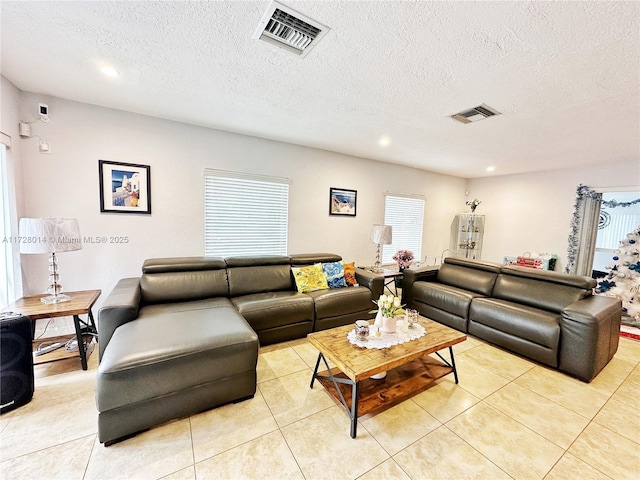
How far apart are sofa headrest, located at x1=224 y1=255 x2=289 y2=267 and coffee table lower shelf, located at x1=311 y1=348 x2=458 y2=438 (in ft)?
5.22

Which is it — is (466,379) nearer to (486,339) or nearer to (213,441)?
(486,339)

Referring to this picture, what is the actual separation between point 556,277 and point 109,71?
4.79 meters

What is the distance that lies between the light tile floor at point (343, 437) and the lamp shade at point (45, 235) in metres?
1.08

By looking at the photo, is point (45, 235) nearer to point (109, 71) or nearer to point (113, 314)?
point (113, 314)

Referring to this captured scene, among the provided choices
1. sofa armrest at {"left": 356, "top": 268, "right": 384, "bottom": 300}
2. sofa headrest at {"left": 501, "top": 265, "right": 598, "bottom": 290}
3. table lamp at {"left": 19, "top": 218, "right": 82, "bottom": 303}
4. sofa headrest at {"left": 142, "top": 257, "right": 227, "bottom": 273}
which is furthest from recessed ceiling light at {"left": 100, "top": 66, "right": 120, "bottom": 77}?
sofa headrest at {"left": 501, "top": 265, "right": 598, "bottom": 290}

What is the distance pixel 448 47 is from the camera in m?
1.68

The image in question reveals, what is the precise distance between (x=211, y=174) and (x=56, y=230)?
171cm

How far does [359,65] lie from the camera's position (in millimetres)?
1928

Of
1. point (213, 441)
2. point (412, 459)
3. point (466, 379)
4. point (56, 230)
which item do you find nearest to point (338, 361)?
point (412, 459)

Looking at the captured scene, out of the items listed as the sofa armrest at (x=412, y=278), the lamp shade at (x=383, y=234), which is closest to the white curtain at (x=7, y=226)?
the lamp shade at (x=383, y=234)

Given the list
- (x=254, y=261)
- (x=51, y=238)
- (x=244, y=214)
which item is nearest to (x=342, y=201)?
(x=244, y=214)

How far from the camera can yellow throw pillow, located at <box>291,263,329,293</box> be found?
3.27m

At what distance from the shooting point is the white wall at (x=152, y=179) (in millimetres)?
2701

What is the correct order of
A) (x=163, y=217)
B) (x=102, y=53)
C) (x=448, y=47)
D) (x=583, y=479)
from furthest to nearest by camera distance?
(x=163, y=217)
(x=102, y=53)
(x=448, y=47)
(x=583, y=479)
